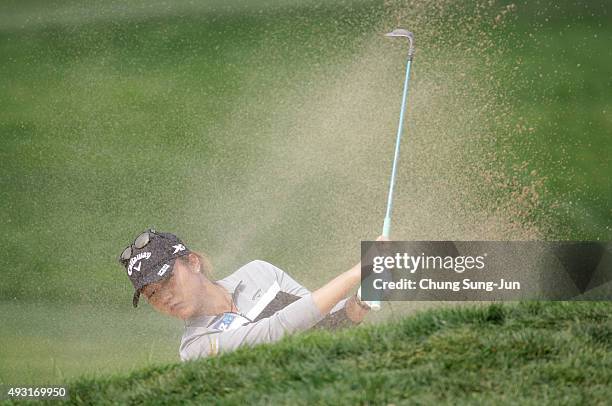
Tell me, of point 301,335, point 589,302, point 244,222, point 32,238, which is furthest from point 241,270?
point 589,302

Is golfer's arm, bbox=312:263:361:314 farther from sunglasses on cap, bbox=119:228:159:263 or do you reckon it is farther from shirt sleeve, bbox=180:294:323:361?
sunglasses on cap, bbox=119:228:159:263

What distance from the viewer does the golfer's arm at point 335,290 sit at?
380 centimetres

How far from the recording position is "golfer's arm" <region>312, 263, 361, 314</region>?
3799 millimetres

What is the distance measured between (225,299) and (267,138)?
0.88 metres

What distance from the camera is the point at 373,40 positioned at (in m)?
4.58

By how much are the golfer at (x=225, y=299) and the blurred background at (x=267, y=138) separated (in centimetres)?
22

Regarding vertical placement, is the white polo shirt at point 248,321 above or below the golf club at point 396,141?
below

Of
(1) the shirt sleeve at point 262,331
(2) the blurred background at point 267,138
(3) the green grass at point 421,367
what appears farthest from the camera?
(2) the blurred background at point 267,138

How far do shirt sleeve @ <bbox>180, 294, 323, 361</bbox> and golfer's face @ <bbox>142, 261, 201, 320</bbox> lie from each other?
11 cm

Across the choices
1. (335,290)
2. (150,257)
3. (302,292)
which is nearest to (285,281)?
(302,292)

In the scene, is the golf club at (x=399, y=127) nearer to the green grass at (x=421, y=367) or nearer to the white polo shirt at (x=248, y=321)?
the white polo shirt at (x=248, y=321)

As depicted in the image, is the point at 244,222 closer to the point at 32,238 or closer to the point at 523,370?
the point at 32,238

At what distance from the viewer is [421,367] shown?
10.3 feet

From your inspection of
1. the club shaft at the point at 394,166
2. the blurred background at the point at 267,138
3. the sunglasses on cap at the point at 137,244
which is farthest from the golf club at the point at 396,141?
the sunglasses on cap at the point at 137,244
